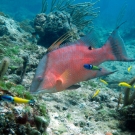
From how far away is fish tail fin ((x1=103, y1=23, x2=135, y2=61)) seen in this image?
2723 mm

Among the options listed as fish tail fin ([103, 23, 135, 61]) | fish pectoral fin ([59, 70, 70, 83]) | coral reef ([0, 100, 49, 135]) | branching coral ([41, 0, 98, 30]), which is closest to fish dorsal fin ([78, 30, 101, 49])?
fish tail fin ([103, 23, 135, 61])

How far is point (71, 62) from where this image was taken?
2.52 meters

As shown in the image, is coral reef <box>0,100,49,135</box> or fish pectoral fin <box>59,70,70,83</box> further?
fish pectoral fin <box>59,70,70,83</box>

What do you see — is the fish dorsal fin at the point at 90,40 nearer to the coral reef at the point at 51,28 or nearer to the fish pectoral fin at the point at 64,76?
the fish pectoral fin at the point at 64,76

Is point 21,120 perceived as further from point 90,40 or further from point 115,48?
point 115,48

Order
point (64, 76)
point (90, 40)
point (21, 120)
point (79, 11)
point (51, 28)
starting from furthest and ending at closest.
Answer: point (79, 11) → point (51, 28) → point (90, 40) → point (64, 76) → point (21, 120)

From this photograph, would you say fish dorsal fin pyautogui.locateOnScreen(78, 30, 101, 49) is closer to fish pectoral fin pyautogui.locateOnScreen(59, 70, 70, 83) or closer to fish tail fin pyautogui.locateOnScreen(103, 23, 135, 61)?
fish tail fin pyautogui.locateOnScreen(103, 23, 135, 61)

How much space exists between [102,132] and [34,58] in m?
3.29

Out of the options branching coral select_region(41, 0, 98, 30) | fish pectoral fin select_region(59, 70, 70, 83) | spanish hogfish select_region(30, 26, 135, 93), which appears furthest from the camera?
branching coral select_region(41, 0, 98, 30)

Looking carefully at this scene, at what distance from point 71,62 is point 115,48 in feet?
2.53

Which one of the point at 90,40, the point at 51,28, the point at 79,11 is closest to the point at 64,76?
the point at 90,40

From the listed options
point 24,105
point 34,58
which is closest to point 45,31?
point 34,58

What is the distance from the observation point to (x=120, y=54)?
109 inches

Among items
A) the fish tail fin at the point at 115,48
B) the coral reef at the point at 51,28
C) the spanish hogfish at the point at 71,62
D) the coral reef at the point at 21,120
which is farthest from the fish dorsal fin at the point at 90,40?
the coral reef at the point at 51,28
